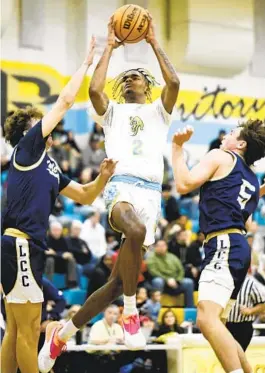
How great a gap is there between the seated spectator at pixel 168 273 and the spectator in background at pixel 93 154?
241cm

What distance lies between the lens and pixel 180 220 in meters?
13.7

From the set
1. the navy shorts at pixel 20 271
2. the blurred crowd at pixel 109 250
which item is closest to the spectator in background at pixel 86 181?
the blurred crowd at pixel 109 250

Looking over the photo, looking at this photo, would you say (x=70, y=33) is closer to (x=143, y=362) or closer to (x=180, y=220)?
(x=180, y=220)

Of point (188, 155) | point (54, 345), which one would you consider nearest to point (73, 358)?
point (54, 345)

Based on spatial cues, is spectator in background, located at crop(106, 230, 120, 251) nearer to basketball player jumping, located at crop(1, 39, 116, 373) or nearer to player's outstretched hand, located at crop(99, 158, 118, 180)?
player's outstretched hand, located at crop(99, 158, 118, 180)

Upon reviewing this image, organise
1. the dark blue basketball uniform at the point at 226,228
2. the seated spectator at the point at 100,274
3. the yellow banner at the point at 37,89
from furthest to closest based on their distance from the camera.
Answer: the yellow banner at the point at 37,89 < the seated spectator at the point at 100,274 < the dark blue basketball uniform at the point at 226,228

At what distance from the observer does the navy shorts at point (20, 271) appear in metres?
5.89

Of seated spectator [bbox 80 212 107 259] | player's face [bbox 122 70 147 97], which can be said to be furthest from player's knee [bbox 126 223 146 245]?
seated spectator [bbox 80 212 107 259]

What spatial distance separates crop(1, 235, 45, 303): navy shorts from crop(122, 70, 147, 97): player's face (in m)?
1.40

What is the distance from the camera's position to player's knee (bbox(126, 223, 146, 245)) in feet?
19.6

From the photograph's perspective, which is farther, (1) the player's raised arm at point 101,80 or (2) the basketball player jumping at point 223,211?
(1) the player's raised arm at point 101,80

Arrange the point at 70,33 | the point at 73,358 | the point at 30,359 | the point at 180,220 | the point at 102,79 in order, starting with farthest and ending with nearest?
the point at 70,33, the point at 180,220, the point at 73,358, the point at 102,79, the point at 30,359

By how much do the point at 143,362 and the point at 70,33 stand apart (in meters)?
7.50

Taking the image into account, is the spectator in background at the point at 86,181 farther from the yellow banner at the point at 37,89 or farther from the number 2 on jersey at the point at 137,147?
the number 2 on jersey at the point at 137,147
